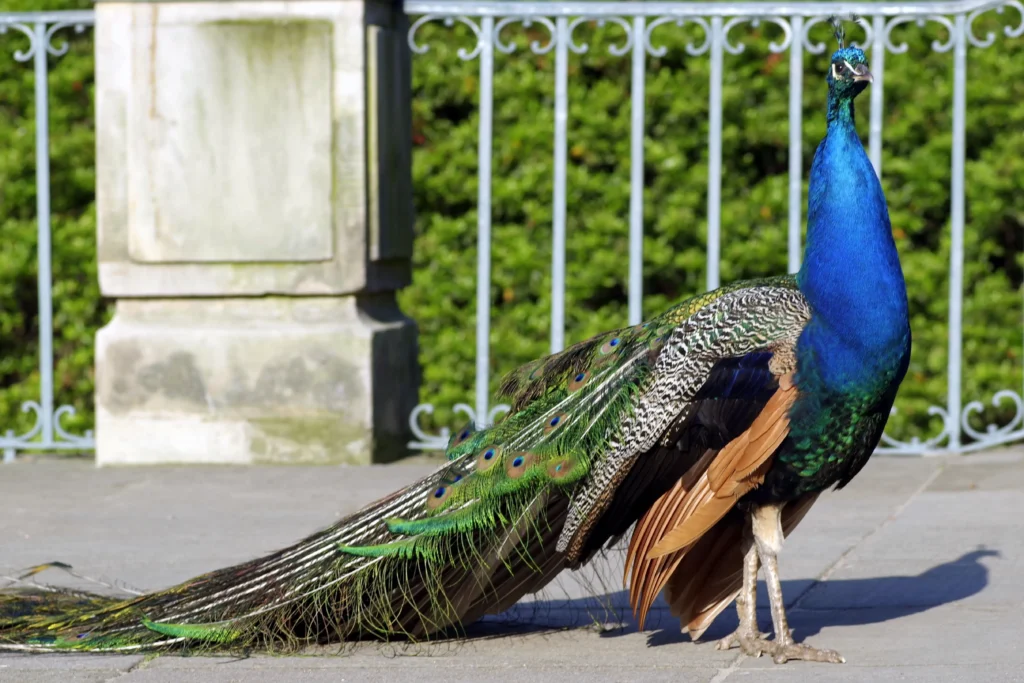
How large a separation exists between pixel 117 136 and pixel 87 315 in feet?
7.59

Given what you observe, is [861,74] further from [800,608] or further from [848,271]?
[800,608]

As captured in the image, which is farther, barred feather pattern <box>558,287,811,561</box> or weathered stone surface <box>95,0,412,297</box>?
weathered stone surface <box>95,0,412,297</box>

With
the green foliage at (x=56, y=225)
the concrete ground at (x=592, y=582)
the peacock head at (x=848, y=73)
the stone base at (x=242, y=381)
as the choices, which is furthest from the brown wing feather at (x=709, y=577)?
the green foliage at (x=56, y=225)

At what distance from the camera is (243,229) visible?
25.5 ft

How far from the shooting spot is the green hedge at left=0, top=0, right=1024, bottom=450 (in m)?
9.34

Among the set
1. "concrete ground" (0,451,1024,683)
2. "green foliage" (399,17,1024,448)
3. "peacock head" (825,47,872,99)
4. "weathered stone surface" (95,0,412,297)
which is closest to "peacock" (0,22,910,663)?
"peacock head" (825,47,872,99)

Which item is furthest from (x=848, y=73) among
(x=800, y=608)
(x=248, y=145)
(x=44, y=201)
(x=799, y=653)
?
(x=44, y=201)

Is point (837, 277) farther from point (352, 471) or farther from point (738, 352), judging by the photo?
point (352, 471)

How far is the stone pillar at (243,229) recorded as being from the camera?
773 centimetres

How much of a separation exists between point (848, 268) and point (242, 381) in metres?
Result: 4.01

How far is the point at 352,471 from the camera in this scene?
769 cm

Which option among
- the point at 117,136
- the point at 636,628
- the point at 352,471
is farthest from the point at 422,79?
the point at 636,628

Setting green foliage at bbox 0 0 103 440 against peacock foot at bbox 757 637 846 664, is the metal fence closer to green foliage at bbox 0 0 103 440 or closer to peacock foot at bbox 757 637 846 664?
green foliage at bbox 0 0 103 440

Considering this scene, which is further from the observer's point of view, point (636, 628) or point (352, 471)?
point (352, 471)
